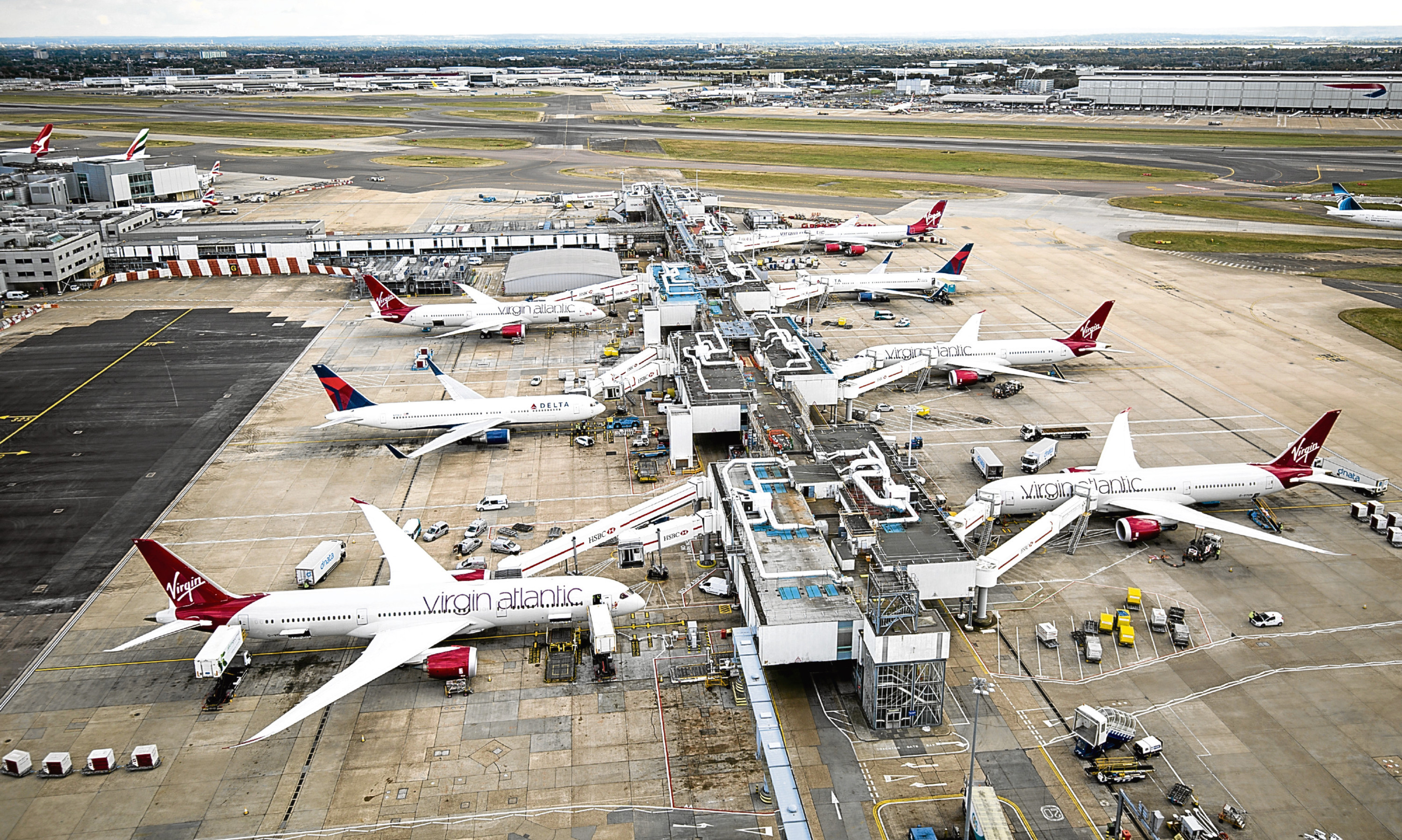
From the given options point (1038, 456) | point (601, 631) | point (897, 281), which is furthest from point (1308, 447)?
point (897, 281)

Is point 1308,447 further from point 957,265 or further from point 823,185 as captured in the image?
point 823,185

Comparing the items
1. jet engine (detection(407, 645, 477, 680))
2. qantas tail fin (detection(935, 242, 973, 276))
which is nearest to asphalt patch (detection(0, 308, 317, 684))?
jet engine (detection(407, 645, 477, 680))

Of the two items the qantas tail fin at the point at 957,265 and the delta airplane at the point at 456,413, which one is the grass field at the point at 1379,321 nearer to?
the qantas tail fin at the point at 957,265

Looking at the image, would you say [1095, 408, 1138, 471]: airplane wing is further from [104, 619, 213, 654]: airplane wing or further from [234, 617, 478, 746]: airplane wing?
[104, 619, 213, 654]: airplane wing

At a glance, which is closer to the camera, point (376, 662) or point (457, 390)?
point (376, 662)

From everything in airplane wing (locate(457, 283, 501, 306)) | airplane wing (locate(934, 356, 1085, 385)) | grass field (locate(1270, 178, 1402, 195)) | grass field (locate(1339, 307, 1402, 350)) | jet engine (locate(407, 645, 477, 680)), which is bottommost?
jet engine (locate(407, 645, 477, 680))

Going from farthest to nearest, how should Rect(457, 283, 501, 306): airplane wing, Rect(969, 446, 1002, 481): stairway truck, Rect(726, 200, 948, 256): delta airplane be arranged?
1. Rect(726, 200, 948, 256): delta airplane
2. Rect(457, 283, 501, 306): airplane wing
3. Rect(969, 446, 1002, 481): stairway truck

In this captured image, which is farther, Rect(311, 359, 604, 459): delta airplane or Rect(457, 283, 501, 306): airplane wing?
Rect(457, 283, 501, 306): airplane wing
